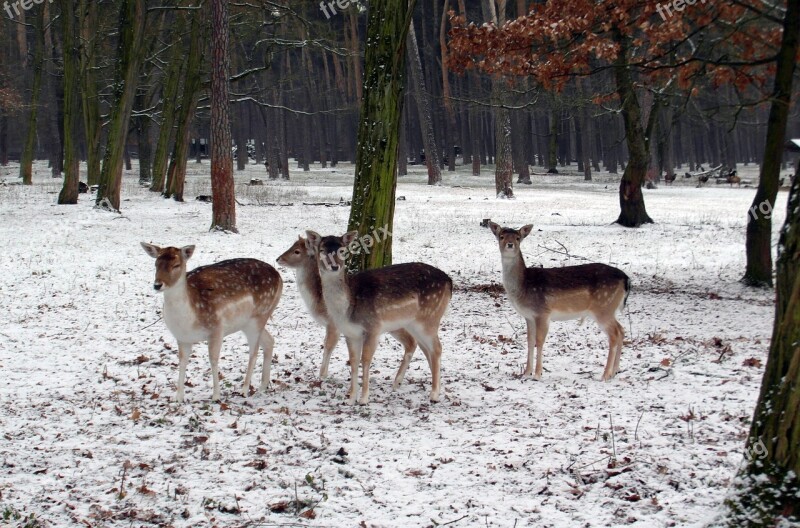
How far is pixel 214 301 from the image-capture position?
717cm

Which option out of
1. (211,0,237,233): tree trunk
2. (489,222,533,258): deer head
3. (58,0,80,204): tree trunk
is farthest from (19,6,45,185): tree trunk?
(489,222,533,258): deer head

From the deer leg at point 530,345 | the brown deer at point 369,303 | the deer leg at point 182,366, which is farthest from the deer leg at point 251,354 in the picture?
the deer leg at point 530,345

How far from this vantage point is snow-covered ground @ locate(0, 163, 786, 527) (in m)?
4.91

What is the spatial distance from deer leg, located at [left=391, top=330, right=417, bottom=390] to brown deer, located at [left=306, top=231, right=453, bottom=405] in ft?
1.08

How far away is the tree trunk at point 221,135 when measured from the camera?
694 inches

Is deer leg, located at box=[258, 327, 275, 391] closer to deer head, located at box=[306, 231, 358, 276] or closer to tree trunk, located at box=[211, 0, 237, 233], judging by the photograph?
deer head, located at box=[306, 231, 358, 276]

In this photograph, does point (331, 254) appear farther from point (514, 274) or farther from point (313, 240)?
point (514, 274)

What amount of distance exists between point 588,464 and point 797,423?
1.82m

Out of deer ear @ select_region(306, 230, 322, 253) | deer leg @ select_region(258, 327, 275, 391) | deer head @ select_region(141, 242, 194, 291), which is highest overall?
deer ear @ select_region(306, 230, 322, 253)

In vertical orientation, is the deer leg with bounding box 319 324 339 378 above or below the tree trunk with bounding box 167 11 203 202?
below

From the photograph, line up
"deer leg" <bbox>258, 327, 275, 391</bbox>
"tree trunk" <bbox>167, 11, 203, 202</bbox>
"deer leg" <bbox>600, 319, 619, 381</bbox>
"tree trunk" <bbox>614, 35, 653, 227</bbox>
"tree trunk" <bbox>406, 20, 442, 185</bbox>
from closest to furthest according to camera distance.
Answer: "deer leg" <bbox>258, 327, 275, 391</bbox>, "deer leg" <bbox>600, 319, 619, 381</bbox>, "tree trunk" <bbox>614, 35, 653, 227</bbox>, "tree trunk" <bbox>167, 11, 203, 202</bbox>, "tree trunk" <bbox>406, 20, 442, 185</bbox>

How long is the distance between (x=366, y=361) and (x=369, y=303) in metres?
0.56

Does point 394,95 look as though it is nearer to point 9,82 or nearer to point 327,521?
point 327,521

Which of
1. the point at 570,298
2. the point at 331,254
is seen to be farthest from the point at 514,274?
the point at 331,254
